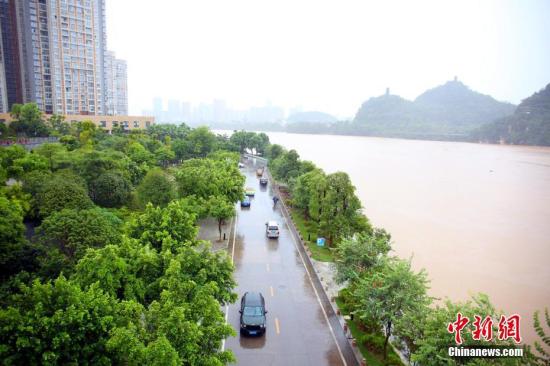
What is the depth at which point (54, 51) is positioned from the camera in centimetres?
6072

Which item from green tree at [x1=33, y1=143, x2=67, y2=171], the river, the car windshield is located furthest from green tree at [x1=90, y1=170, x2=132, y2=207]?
the river

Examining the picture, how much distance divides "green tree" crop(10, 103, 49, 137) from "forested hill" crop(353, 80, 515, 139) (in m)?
135

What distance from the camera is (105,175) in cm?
2550

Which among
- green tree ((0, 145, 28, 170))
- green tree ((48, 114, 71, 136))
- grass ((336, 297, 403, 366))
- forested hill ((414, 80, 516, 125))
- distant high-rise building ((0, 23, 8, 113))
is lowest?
grass ((336, 297, 403, 366))

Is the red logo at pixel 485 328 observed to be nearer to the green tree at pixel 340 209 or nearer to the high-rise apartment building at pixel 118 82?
the green tree at pixel 340 209

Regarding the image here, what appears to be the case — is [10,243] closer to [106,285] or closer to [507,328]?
[106,285]

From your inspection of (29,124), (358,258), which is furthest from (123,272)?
(29,124)

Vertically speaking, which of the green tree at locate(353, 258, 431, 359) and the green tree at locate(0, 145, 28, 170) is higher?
the green tree at locate(0, 145, 28, 170)

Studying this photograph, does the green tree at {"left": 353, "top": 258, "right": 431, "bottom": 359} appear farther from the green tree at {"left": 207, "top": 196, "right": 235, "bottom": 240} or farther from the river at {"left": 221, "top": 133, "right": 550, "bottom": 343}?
the green tree at {"left": 207, "top": 196, "right": 235, "bottom": 240}

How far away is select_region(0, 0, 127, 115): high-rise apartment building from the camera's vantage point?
59.5 m

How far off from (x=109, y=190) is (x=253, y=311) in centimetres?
1626

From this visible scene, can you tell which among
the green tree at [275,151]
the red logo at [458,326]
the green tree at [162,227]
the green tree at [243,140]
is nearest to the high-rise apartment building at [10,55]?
the green tree at [243,140]

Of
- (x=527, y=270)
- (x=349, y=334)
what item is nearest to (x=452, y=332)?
(x=349, y=334)

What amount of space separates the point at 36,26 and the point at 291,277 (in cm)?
6345
